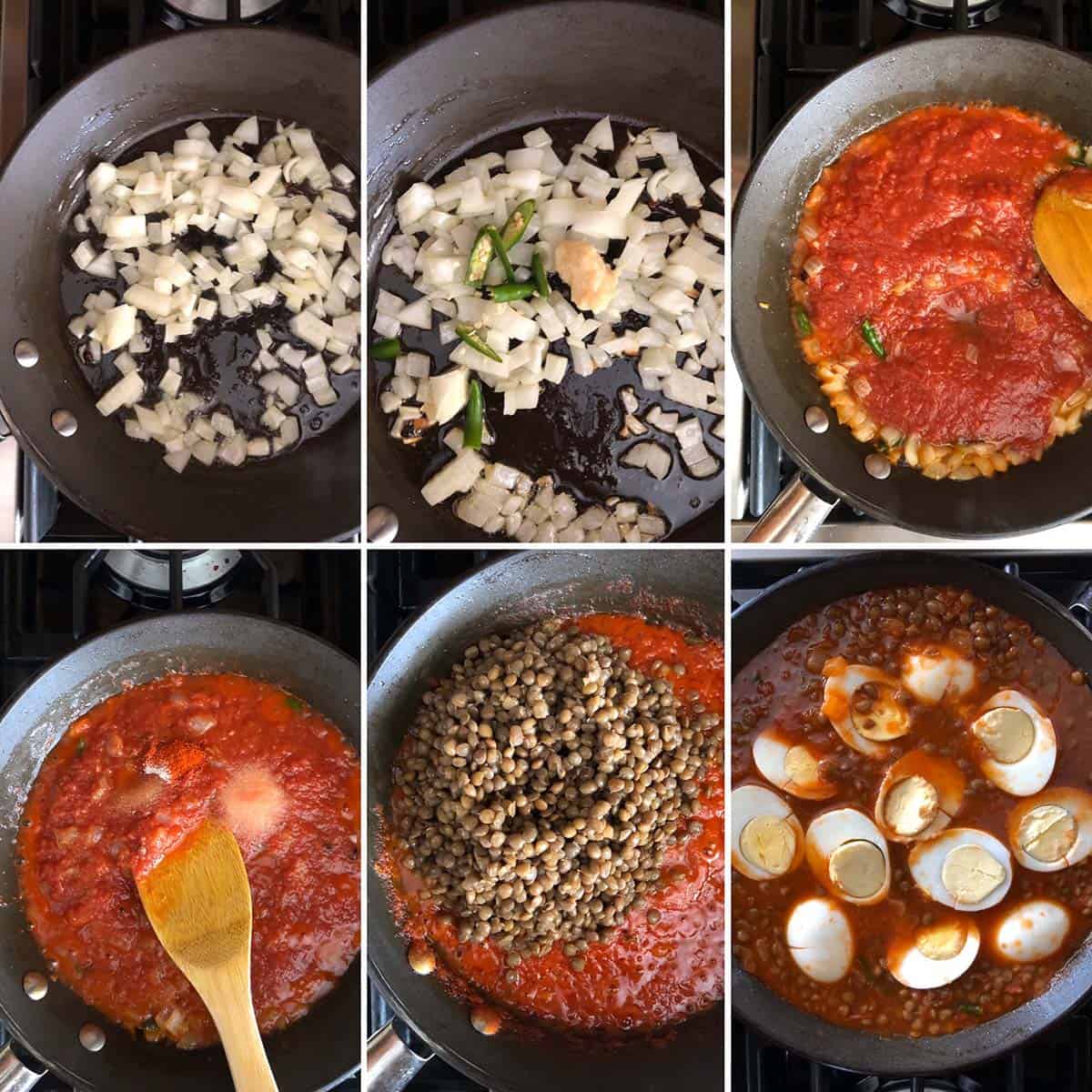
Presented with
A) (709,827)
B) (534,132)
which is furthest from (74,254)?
(709,827)

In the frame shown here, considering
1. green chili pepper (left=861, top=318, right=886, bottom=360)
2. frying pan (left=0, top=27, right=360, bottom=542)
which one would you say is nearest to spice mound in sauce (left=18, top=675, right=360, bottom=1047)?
frying pan (left=0, top=27, right=360, bottom=542)

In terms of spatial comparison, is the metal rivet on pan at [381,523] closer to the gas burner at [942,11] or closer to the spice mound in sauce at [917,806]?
the spice mound in sauce at [917,806]

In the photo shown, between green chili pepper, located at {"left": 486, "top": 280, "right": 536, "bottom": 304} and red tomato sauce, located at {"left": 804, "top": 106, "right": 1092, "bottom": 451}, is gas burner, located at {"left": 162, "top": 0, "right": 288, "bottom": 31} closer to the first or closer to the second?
green chili pepper, located at {"left": 486, "top": 280, "right": 536, "bottom": 304}

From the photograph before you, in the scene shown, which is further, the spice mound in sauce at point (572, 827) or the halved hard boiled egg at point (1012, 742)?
the halved hard boiled egg at point (1012, 742)

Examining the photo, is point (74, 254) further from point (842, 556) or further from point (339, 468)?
point (842, 556)

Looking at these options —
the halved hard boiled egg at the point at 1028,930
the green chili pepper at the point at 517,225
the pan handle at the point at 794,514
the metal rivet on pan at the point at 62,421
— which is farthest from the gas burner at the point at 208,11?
the halved hard boiled egg at the point at 1028,930

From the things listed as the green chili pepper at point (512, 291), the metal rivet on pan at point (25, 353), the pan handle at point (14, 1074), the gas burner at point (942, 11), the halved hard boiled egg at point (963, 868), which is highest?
the gas burner at point (942, 11)

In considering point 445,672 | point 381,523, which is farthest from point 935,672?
point 381,523
